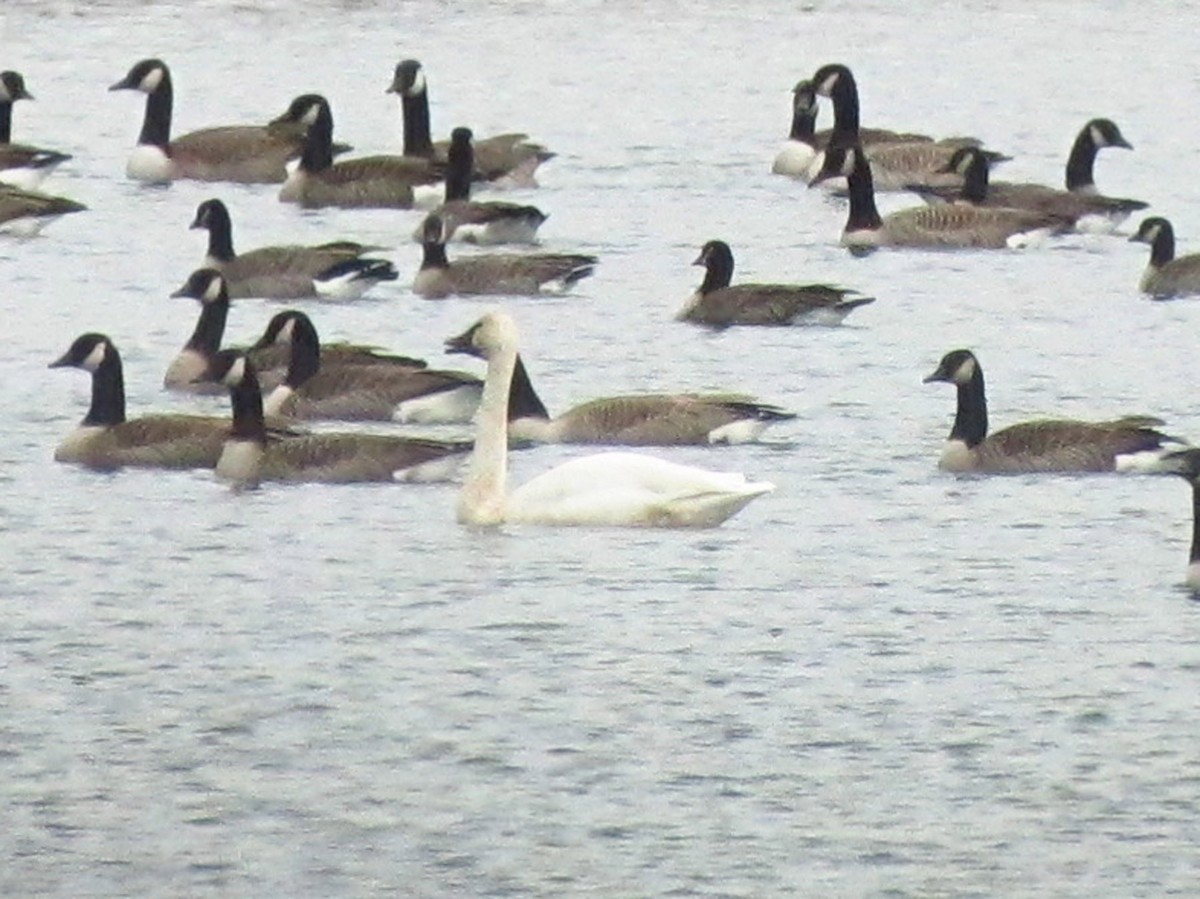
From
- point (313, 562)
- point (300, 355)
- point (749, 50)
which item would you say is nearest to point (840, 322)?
point (300, 355)

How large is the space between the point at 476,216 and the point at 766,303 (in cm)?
502

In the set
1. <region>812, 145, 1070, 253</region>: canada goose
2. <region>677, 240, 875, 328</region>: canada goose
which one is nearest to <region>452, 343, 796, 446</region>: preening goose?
<region>677, 240, 875, 328</region>: canada goose

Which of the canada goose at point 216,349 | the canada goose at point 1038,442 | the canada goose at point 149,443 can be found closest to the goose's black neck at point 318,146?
the canada goose at point 216,349

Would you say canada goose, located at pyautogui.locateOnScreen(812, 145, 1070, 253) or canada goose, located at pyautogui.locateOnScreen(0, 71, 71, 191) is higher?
canada goose, located at pyautogui.locateOnScreen(0, 71, 71, 191)

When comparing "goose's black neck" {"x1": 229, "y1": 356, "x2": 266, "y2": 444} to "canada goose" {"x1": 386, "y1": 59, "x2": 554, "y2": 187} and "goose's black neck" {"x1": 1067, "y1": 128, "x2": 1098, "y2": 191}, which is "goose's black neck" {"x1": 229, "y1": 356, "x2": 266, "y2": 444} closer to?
"canada goose" {"x1": 386, "y1": 59, "x2": 554, "y2": 187}

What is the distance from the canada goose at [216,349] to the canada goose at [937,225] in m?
7.12

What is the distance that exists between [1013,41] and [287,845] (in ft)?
118

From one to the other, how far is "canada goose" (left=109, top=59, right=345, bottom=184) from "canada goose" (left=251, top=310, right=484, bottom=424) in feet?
39.7

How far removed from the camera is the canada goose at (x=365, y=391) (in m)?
19.1

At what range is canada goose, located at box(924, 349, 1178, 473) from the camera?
17250 millimetres

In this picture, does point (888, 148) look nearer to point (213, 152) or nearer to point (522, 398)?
point (213, 152)

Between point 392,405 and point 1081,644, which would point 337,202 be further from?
point 1081,644

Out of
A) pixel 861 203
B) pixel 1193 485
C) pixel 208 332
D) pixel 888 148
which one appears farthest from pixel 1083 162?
pixel 1193 485

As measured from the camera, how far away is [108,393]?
18.4 metres
